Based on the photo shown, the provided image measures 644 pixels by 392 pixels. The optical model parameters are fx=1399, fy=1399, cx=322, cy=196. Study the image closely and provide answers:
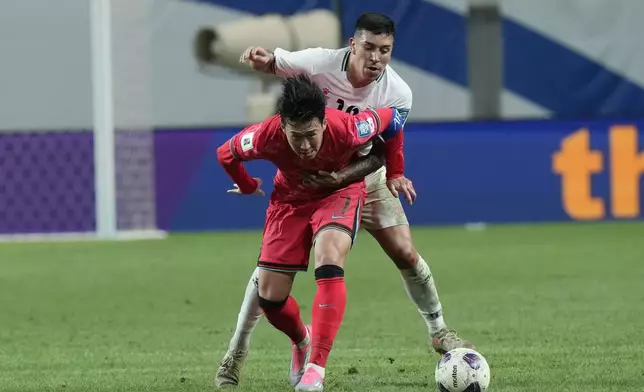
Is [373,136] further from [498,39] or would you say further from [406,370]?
[498,39]

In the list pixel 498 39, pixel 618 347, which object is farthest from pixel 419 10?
pixel 618 347

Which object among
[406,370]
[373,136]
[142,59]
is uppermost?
[142,59]

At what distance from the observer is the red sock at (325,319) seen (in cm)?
578

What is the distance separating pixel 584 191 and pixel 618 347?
8.58 m

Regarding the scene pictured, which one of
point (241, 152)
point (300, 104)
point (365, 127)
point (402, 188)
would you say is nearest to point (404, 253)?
point (402, 188)

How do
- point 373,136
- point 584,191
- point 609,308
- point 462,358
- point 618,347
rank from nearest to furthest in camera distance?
point 462,358 < point 373,136 < point 618,347 < point 609,308 < point 584,191

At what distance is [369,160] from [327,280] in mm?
860

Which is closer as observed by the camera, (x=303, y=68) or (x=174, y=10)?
(x=303, y=68)

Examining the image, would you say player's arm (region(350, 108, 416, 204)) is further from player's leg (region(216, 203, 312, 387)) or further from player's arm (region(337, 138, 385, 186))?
player's leg (region(216, 203, 312, 387))

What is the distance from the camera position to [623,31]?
53.7 ft

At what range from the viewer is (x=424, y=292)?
6922 mm

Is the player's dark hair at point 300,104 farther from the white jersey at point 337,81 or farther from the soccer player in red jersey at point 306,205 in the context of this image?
the white jersey at point 337,81

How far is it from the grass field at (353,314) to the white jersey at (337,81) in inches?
49.1

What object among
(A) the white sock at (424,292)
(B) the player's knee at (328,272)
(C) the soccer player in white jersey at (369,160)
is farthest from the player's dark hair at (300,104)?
(A) the white sock at (424,292)
